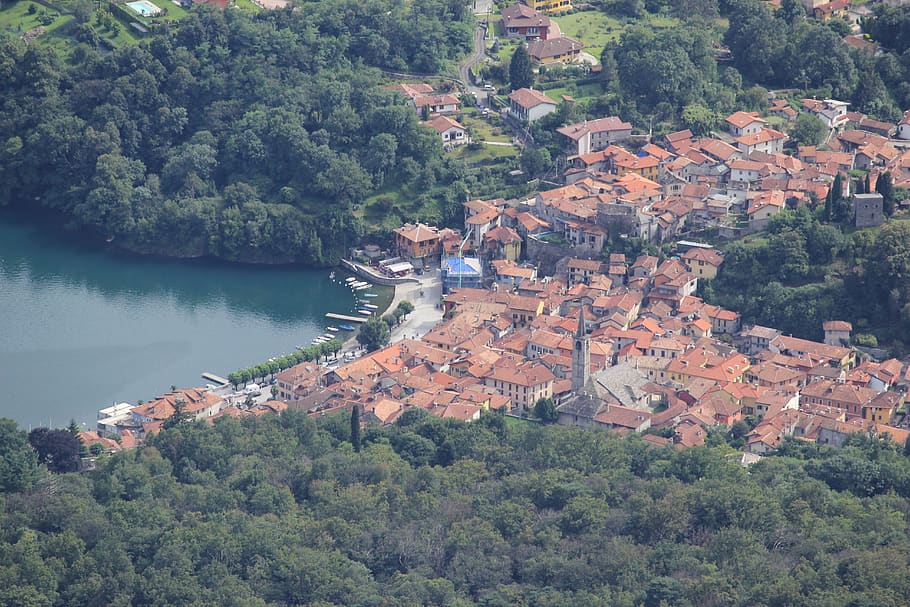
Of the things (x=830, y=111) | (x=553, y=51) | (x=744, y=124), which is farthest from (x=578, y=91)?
(x=830, y=111)

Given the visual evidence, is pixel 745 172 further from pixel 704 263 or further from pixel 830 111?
pixel 830 111

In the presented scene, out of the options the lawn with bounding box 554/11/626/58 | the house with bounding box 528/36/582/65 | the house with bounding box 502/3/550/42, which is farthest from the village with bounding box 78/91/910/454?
the house with bounding box 502/3/550/42

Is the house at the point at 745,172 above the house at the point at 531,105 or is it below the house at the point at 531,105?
below

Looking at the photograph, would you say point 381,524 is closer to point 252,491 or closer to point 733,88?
point 252,491

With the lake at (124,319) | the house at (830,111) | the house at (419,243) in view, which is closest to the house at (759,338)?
the lake at (124,319)

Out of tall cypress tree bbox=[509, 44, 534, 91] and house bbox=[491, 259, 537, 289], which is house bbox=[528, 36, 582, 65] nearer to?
tall cypress tree bbox=[509, 44, 534, 91]

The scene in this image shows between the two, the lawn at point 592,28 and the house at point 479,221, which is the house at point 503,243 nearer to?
the house at point 479,221
